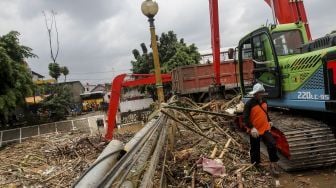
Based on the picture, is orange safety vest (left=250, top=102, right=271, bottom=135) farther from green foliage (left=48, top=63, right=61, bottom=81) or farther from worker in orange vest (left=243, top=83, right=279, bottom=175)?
green foliage (left=48, top=63, right=61, bottom=81)

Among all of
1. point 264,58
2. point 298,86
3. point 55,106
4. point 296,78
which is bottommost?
point 55,106

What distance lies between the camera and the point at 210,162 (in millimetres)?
7555

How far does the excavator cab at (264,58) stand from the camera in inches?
334

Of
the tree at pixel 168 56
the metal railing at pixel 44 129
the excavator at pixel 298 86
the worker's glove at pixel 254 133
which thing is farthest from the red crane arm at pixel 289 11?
the tree at pixel 168 56

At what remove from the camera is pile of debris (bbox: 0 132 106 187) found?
469 inches

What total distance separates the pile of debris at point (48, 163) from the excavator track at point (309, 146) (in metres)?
6.23

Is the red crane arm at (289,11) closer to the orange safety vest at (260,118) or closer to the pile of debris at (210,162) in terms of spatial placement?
the pile of debris at (210,162)

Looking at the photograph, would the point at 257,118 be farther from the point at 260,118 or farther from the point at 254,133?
the point at 254,133

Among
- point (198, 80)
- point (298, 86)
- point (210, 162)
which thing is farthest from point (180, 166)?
point (198, 80)

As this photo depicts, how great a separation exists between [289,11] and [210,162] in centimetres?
489

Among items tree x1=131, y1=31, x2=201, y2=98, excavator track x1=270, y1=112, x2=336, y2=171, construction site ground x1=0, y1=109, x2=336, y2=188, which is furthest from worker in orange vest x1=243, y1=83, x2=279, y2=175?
tree x1=131, y1=31, x2=201, y2=98

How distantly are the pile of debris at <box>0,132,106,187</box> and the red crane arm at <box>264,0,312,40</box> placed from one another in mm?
6905

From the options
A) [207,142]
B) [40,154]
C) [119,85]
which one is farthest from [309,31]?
[40,154]

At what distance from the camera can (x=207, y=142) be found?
9797 millimetres
